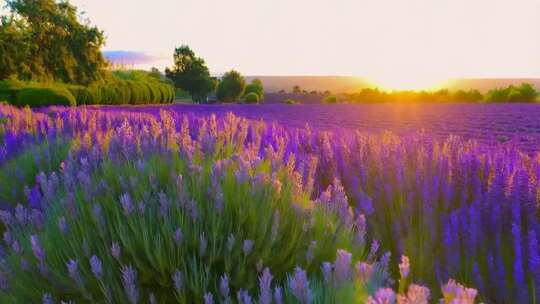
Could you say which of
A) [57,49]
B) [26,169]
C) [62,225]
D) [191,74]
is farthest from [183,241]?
[191,74]

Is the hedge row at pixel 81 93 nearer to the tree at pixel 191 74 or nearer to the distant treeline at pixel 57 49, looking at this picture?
the distant treeline at pixel 57 49

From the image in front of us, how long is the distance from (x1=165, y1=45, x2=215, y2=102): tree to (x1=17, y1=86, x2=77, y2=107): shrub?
49.0 m

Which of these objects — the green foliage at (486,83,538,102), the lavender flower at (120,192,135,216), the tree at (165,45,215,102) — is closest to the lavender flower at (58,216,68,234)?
the lavender flower at (120,192,135,216)

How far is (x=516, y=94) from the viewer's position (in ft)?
70.1

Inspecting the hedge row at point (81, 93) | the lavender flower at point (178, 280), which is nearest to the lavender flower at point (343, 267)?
the lavender flower at point (178, 280)

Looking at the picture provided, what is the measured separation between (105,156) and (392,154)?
1766 millimetres

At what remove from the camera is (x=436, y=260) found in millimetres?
2330

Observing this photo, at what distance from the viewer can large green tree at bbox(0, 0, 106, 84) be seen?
97.6 feet

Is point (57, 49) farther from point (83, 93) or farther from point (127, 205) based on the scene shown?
point (127, 205)

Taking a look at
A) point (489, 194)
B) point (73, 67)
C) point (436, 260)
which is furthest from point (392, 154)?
point (73, 67)

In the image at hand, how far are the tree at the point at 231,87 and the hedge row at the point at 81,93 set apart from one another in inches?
884

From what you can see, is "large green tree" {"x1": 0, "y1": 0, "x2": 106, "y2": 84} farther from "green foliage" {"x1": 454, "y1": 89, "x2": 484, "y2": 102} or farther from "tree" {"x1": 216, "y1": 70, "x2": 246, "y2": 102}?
"tree" {"x1": 216, "y1": 70, "x2": 246, "y2": 102}

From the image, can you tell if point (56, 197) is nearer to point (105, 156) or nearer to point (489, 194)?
point (105, 156)

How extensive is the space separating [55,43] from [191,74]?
39.9m
